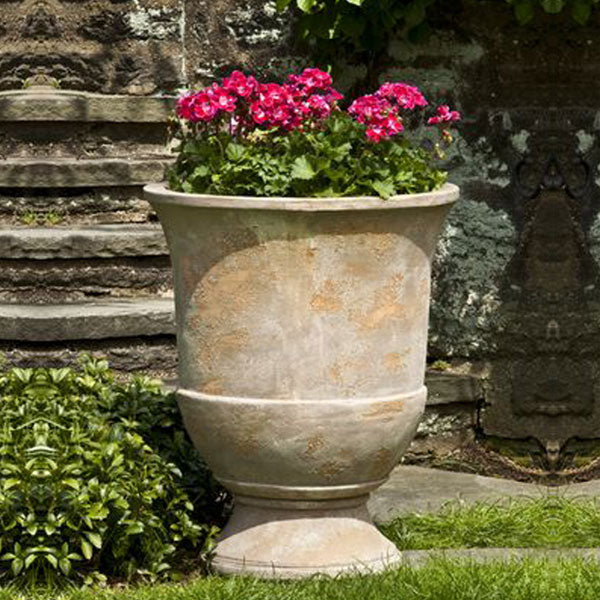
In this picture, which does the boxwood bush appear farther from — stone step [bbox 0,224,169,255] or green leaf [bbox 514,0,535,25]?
green leaf [bbox 514,0,535,25]

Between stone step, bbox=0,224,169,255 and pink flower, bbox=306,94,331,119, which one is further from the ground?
pink flower, bbox=306,94,331,119

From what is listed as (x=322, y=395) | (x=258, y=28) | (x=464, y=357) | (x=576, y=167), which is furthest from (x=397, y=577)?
(x=258, y=28)

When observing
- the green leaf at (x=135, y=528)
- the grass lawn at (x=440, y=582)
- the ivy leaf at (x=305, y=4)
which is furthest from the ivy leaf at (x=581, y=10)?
the green leaf at (x=135, y=528)

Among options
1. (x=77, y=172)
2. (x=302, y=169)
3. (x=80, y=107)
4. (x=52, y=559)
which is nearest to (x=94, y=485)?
(x=52, y=559)

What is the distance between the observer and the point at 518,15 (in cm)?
580

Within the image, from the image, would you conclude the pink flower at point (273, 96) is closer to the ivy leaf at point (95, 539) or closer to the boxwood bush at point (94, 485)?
the boxwood bush at point (94, 485)

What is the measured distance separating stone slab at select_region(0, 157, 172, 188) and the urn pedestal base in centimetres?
215

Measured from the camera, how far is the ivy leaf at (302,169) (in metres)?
4.30

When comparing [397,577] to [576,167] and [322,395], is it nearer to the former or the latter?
[322,395]

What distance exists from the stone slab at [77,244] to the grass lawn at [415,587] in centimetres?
191

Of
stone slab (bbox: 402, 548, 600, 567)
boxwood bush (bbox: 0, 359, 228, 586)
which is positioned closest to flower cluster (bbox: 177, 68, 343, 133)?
boxwood bush (bbox: 0, 359, 228, 586)

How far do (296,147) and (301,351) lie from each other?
623mm

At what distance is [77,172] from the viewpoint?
6258 millimetres

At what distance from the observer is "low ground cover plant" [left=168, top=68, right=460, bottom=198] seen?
435 centimetres
